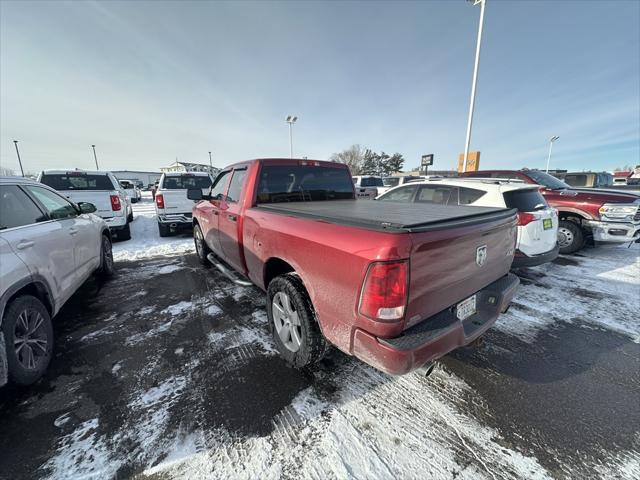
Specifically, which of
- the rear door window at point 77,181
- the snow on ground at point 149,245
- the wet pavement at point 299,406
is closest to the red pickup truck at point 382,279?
the wet pavement at point 299,406

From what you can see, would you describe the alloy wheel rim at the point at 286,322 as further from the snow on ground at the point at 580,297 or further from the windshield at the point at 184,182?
the windshield at the point at 184,182

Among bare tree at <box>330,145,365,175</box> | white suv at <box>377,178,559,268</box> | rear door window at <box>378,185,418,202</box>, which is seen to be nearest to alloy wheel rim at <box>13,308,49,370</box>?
rear door window at <box>378,185,418,202</box>

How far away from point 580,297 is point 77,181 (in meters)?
11.4

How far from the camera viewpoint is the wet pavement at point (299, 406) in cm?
171

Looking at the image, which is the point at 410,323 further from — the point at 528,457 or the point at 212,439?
the point at 212,439

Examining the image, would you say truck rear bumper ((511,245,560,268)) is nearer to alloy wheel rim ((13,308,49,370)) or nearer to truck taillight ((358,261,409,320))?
truck taillight ((358,261,409,320))

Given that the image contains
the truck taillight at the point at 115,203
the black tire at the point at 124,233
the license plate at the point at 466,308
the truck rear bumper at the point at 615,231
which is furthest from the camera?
the black tire at the point at 124,233

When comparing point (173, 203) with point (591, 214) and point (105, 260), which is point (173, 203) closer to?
point (105, 260)

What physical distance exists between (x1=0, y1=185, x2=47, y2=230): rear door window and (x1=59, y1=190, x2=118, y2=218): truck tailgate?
4.68 metres

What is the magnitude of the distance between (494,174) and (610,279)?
3.46 metres

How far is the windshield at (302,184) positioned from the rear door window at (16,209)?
91.3 inches

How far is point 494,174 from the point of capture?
278 inches

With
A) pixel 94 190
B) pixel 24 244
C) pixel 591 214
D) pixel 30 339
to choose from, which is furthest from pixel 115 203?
pixel 591 214

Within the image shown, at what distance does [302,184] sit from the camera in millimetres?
3822
